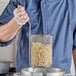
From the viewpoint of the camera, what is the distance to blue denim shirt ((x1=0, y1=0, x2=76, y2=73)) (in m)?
0.95

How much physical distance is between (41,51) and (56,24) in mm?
208

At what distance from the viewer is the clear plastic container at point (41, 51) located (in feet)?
2.55

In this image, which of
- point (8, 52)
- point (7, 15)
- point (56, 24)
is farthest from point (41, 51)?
point (8, 52)

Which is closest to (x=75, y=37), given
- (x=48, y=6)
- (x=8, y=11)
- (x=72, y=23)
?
(x=72, y=23)

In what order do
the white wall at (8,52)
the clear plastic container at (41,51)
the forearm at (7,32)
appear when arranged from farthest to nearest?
the white wall at (8,52) < the forearm at (7,32) < the clear plastic container at (41,51)

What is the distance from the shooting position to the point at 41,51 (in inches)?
30.8

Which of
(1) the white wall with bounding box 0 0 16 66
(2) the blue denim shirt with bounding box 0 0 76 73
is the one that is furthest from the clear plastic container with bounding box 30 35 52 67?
(1) the white wall with bounding box 0 0 16 66

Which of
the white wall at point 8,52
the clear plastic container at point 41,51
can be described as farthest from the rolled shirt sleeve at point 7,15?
the white wall at point 8,52

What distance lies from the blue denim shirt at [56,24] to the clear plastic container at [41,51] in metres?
0.13

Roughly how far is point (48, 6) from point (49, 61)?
258 mm

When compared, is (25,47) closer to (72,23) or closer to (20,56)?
(20,56)

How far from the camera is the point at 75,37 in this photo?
101 centimetres

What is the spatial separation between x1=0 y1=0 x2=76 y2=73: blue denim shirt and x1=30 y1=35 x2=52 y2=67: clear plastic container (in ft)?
0.43

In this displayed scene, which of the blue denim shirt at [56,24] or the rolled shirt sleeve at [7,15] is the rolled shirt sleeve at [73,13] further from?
the rolled shirt sleeve at [7,15]
